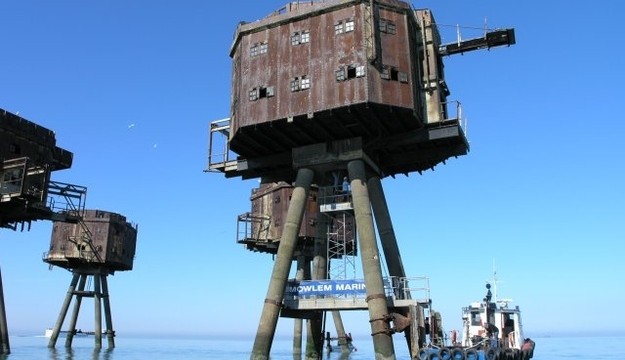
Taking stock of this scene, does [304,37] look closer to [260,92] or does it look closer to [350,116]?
[260,92]

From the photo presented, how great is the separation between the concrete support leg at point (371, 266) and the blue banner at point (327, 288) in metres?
0.91

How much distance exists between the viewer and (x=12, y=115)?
34.7 metres

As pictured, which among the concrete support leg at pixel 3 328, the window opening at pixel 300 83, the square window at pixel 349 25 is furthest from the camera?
the concrete support leg at pixel 3 328

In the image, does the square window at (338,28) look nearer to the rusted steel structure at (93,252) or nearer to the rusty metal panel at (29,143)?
the rusty metal panel at (29,143)

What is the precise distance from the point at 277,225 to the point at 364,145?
724 inches

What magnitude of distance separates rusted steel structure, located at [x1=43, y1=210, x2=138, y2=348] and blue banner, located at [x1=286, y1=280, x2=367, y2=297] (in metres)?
30.6

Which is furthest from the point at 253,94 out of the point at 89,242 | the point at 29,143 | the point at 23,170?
the point at 89,242

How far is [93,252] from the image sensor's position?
52.9 m

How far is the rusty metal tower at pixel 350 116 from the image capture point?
25797 millimetres

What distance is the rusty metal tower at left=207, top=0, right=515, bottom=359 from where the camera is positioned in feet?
84.6

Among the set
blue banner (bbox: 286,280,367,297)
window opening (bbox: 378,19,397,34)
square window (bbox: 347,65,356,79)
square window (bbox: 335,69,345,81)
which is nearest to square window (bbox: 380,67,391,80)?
square window (bbox: 347,65,356,79)

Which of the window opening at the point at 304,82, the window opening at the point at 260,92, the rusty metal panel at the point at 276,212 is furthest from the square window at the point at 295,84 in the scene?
the rusty metal panel at the point at 276,212

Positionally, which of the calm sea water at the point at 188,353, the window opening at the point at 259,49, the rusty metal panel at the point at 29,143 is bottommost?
the calm sea water at the point at 188,353

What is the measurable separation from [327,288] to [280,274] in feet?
7.13
